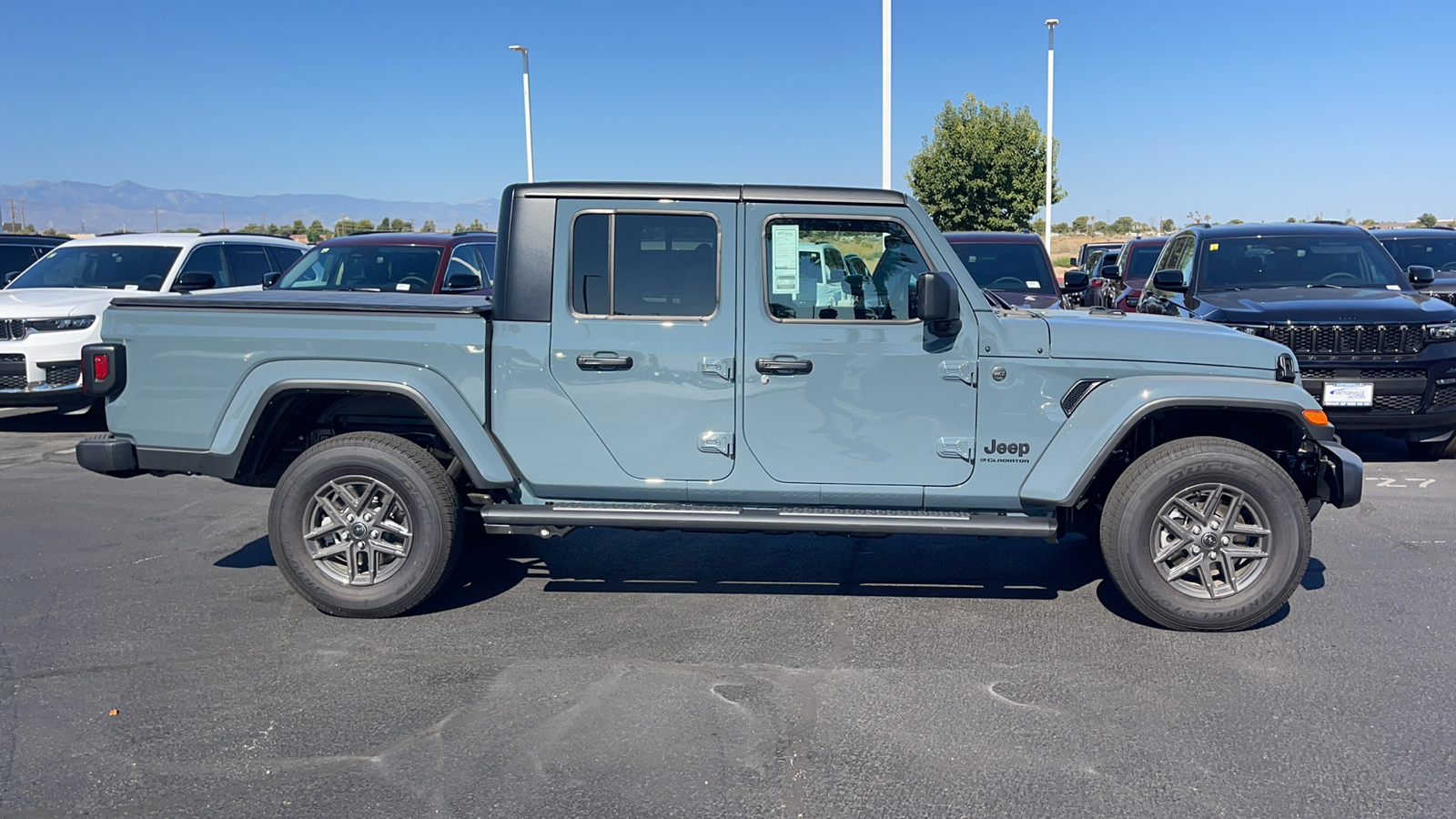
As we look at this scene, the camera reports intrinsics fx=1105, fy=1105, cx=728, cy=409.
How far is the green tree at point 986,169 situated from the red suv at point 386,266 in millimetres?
30122

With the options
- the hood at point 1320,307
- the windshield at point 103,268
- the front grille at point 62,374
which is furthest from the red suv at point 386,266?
the hood at point 1320,307

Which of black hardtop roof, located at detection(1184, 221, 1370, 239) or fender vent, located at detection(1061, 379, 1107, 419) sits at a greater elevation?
black hardtop roof, located at detection(1184, 221, 1370, 239)

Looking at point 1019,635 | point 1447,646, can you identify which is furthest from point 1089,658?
point 1447,646

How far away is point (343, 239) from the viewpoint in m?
10.8

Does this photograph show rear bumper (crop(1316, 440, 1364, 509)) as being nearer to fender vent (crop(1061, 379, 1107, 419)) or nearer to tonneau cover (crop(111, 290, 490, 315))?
fender vent (crop(1061, 379, 1107, 419))

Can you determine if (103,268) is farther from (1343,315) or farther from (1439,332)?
(1439,332)

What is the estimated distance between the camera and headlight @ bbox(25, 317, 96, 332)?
10.2 metres

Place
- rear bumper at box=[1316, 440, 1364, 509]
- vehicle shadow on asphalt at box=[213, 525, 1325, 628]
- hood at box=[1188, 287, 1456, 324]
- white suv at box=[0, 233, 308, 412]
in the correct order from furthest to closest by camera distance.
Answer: white suv at box=[0, 233, 308, 412] < hood at box=[1188, 287, 1456, 324] < vehicle shadow on asphalt at box=[213, 525, 1325, 628] < rear bumper at box=[1316, 440, 1364, 509]

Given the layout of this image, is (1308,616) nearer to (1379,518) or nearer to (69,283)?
(1379,518)

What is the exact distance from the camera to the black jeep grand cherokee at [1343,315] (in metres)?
8.17

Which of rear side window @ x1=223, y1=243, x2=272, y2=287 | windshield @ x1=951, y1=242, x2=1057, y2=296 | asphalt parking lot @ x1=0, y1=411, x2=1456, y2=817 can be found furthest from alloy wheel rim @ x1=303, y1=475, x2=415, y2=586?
rear side window @ x1=223, y1=243, x2=272, y2=287

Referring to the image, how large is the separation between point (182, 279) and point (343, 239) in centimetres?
150

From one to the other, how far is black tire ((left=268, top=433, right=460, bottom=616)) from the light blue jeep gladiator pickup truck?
0.03 feet

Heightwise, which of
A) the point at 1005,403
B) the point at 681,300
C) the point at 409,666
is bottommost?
the point at 409,666
